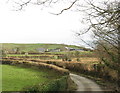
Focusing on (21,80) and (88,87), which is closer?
(21,80)

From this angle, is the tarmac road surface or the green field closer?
the green field

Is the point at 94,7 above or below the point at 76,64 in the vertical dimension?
above

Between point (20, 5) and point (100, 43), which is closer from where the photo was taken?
point (20, 5)

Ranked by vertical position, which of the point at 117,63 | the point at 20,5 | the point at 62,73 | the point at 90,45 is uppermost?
the point at 20,5

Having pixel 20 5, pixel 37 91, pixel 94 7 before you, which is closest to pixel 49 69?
pixel 37 91

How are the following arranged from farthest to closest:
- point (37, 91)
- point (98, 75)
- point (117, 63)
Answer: point (98, 75) < point (117, 63) < point (37, 91)

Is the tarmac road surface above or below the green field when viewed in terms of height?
below

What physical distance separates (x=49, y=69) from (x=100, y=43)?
13460 millimetres

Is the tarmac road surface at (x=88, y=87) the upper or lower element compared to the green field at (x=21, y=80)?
lower

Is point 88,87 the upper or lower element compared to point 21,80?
lower

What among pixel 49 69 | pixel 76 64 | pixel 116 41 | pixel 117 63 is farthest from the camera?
pixel 76 64

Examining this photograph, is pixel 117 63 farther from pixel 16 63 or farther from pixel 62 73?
pixel 16 63

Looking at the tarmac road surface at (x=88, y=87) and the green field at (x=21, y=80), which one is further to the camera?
the tarmac road surface at (x=88, y=87)

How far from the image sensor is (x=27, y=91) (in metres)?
12.0
